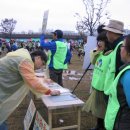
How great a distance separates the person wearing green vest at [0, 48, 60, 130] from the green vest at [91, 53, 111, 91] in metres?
0.94

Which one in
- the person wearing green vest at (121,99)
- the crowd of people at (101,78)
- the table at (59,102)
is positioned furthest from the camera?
the table at (59,102)

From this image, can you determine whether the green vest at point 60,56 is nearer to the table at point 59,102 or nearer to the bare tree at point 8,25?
the table at point 59,102

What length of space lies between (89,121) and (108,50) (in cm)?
189

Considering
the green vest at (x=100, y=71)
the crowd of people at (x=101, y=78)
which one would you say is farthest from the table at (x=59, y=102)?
the green vest at (x=100, y=71)

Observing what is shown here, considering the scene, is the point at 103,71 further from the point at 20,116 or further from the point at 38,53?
the point at 20,116

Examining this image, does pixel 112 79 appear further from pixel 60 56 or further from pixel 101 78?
pixel 60 56

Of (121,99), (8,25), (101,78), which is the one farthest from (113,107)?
(8,25)

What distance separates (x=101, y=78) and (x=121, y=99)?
1.79m

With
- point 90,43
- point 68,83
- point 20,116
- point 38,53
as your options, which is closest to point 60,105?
point 38,53

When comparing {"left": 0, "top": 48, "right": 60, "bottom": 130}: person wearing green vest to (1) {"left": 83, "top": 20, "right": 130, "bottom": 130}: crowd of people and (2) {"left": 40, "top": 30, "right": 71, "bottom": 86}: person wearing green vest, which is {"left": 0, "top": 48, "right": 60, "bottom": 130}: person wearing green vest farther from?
(2) {"left": 40, "top": 30, "right": 71, "bottom": 86}: person wearing green vest

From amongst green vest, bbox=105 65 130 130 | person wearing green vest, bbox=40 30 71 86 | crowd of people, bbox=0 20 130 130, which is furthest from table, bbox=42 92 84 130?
person wearing green vest, bbox=40 30 71 86

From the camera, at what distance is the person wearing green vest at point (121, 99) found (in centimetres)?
238

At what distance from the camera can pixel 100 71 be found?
4.28 meters

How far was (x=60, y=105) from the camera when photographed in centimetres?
386
